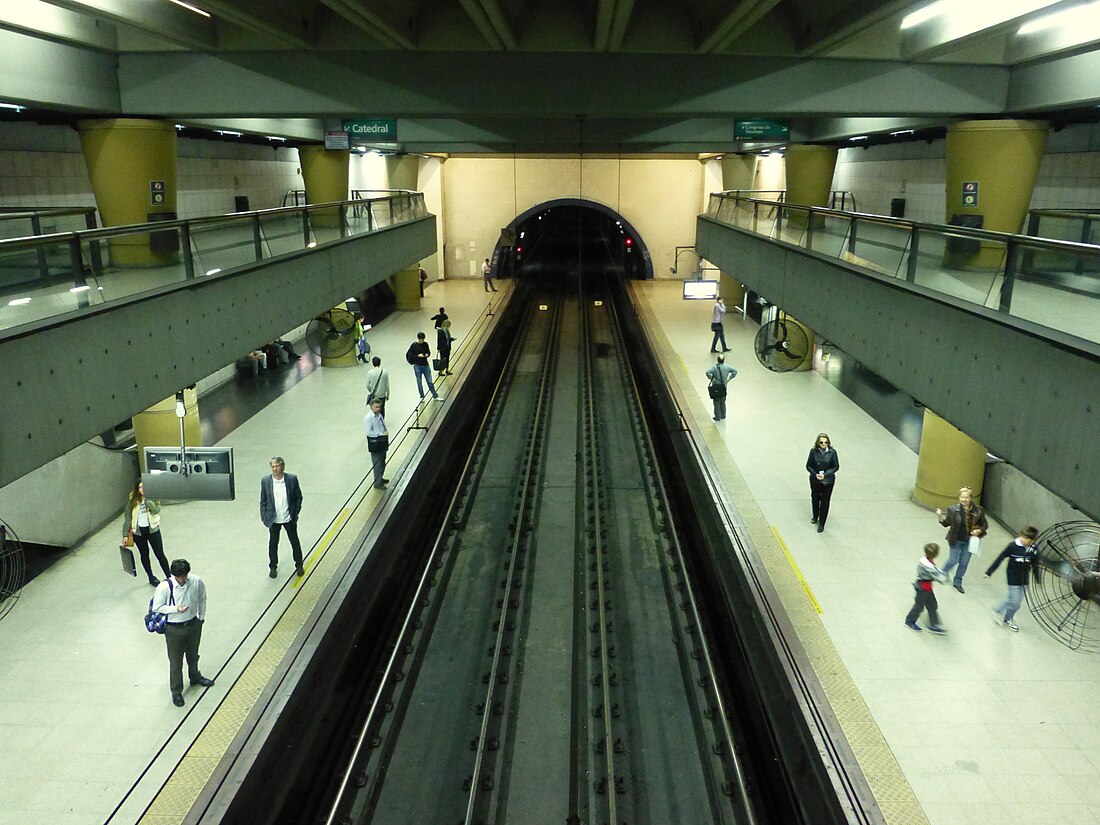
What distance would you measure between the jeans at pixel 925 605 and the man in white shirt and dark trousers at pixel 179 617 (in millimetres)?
6651

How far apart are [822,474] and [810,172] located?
936 centimetres

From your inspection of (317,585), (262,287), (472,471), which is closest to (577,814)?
(317,585)

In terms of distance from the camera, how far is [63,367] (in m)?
5.07

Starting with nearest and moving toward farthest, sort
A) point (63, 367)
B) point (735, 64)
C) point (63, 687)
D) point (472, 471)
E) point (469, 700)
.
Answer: point (63, 367), point (63, 687), point (469, 700), point (735, 64), point (472, 471)

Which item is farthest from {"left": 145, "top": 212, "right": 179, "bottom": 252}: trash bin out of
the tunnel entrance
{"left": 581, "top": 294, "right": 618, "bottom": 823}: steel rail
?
the tunnel entrance

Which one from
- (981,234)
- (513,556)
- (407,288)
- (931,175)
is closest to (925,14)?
(981,234)

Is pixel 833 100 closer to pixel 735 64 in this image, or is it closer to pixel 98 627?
pixel 735 64

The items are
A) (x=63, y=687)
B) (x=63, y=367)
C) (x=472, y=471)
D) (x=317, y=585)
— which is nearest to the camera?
(x=63, y=367)

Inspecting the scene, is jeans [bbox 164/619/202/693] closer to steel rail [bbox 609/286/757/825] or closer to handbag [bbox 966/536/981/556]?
steel rail [bbox 609/286/757/825]

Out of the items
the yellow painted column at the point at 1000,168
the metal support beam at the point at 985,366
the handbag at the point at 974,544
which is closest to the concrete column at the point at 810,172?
the yellow painted column at the point at 1000,168

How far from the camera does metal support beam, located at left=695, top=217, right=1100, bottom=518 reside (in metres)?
4.60

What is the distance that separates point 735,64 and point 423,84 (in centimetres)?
373

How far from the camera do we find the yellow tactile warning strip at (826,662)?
5.51 meters

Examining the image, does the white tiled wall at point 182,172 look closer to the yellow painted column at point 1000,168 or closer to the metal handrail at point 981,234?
the metal handrail at point 981,234
